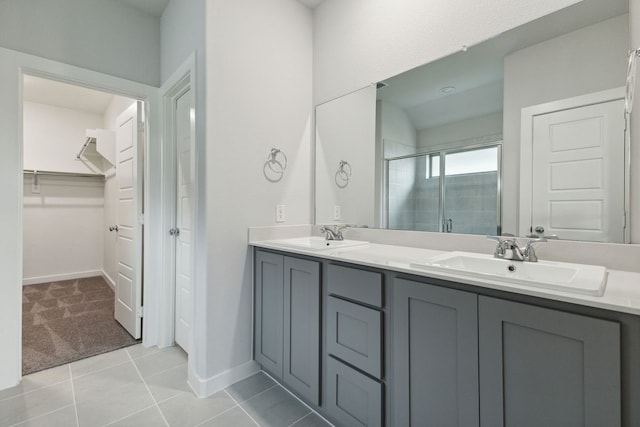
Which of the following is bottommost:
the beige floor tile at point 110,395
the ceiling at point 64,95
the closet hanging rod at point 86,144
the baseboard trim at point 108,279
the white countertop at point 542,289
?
the beige floor tile at point 110,395

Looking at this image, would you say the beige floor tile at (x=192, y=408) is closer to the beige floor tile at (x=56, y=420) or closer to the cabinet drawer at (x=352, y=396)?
the beige floor tile at (x=56, y=420)

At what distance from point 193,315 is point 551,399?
1798 millimetres

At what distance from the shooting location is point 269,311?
6.14 feet

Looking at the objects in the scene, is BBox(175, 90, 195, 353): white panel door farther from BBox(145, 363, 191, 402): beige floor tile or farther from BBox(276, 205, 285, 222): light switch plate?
BBox(276, 205, 285, 222): light switch plate

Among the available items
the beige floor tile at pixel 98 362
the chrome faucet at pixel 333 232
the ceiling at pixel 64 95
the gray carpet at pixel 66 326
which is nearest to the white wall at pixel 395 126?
the chrome faucet at pixel 333 232

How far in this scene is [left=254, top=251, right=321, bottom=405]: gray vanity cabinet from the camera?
156cm

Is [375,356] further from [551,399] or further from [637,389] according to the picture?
[637,389]

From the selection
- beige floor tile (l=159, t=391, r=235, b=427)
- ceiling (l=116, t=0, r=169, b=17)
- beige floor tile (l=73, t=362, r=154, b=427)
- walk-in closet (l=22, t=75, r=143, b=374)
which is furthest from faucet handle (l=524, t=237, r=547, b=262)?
walk-in closet (l=22, t=75, r=143, b=374)

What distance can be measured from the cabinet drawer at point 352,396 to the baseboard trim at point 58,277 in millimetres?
5008

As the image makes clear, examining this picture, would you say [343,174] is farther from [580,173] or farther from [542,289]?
[542,289]

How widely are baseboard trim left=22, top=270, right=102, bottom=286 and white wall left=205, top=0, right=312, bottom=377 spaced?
167 inches

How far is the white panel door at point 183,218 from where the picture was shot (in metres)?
2.30

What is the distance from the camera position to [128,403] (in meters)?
1.71

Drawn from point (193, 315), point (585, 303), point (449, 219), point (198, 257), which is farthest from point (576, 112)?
point (193, 315)
